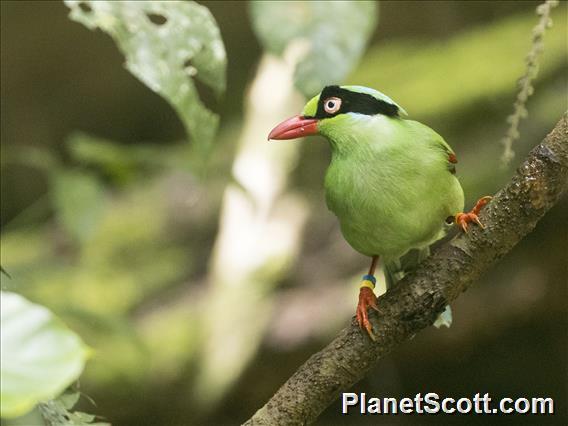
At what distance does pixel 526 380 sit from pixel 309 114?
2688 mm

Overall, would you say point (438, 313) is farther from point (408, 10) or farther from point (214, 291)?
point (408, 10)

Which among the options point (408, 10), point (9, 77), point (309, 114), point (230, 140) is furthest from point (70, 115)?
point (309, 114)

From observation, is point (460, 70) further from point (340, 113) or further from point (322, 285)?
point (340, 113)

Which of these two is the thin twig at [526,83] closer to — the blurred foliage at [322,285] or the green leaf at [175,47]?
the green leaf at [175,47]

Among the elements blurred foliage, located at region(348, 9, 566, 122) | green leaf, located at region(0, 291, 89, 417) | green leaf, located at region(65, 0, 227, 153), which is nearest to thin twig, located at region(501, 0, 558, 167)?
green leaf, located at region(65, 0, 227, 153)

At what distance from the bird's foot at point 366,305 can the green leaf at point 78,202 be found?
1.30 m

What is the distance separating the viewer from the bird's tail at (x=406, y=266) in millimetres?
1123

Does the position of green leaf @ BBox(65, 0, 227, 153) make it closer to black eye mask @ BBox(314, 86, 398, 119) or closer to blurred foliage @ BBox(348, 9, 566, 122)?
black eye mask @ BBox(314, 86, 398, 119)

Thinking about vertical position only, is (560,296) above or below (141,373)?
above

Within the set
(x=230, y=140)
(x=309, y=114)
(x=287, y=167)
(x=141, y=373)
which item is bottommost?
(x=309, y=114)

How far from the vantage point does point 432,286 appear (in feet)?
3.28

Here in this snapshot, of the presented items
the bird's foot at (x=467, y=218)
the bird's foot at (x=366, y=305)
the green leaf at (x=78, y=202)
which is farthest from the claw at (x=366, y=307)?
the green leaf at (x=78, y=202)

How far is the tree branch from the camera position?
95cm

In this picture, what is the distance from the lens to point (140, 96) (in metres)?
5.84
